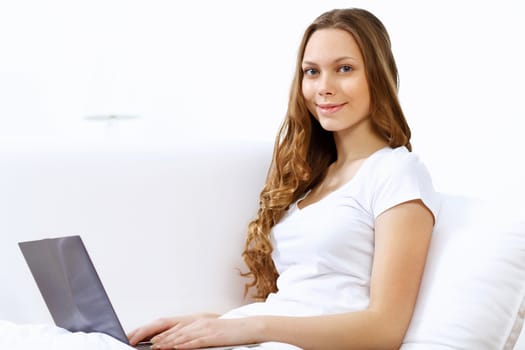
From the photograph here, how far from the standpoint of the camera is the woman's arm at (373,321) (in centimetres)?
170

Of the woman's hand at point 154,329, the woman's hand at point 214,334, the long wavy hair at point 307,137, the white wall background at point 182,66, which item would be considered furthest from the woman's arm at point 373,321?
the white wall background at point 182,66

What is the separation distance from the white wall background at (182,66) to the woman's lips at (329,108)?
0.97m

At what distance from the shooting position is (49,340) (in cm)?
151

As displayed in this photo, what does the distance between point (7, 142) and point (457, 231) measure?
1.06 metres

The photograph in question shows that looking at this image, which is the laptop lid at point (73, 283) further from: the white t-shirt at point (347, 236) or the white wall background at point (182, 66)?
the white wall background at point (182, 66)

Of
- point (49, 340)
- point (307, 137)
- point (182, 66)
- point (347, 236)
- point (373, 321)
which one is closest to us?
point (49, 340)

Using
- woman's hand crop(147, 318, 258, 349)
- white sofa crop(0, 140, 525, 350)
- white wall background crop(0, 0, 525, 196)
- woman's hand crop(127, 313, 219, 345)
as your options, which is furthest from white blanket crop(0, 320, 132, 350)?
white wall background crop(0, 0, 525, 196)

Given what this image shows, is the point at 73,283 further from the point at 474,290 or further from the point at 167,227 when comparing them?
the point at 474,290

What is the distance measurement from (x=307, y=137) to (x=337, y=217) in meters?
0.31

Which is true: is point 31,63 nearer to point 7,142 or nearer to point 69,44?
point 69,44

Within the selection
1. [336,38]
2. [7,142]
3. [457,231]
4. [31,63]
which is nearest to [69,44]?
[31,63]

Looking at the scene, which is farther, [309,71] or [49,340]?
[309,71]

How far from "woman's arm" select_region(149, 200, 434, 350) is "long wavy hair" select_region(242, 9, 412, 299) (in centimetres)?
28

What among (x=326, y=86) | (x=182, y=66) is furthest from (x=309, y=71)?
(x=182, y=66)
